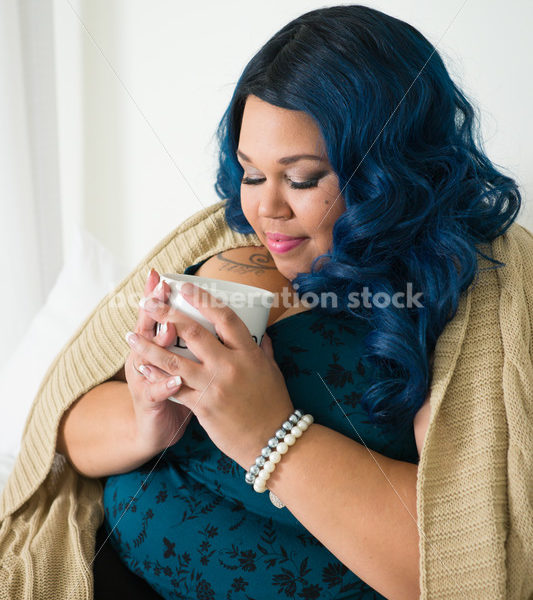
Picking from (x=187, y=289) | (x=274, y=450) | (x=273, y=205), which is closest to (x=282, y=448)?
(x=274, y=450)

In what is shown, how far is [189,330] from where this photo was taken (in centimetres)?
68

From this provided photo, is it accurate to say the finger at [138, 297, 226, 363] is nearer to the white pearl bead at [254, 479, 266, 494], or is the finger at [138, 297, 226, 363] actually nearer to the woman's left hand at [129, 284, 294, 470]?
the woman's left hand at [129, 284, 294, 470]

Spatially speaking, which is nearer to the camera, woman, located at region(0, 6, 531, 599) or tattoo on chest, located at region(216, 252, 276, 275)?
woman, located at region(0, 6, 531, 599)

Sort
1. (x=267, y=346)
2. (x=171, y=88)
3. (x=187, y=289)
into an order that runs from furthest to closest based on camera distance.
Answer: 1. (x=171, y=88)
2. (x=267, y=346)
3. (x=187, y=289)

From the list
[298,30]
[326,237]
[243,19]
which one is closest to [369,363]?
[326,237]

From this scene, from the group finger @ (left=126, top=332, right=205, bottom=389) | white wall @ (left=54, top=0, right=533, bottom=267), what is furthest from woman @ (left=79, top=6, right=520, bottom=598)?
white wall @ (left=54, top=0, right=533, bottom=267)

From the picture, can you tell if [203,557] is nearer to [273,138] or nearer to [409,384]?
[409,384]

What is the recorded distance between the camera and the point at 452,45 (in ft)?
3.82

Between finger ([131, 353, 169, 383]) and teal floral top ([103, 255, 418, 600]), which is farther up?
finger ([131, 353, 169, 383])

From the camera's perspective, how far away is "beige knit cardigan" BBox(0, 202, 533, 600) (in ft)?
2.25

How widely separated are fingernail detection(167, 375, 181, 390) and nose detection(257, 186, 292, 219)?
0.27 meters

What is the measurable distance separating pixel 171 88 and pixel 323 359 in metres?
1.07

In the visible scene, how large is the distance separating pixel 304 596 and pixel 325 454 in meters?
0.19

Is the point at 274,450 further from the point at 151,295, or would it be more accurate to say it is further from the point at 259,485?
the point at 151,295
